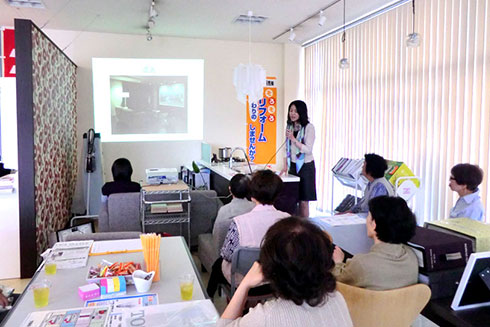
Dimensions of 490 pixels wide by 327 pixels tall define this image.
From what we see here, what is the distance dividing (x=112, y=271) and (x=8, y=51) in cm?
505

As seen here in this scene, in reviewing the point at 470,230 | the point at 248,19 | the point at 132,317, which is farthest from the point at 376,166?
the point at 248,19

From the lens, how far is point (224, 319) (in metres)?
1.20

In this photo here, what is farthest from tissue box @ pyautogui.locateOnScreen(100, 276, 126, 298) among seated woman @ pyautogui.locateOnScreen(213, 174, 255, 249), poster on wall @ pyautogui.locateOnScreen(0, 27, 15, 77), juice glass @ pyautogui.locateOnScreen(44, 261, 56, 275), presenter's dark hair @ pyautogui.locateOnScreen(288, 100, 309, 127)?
poster on wall @ pyautogui.locateOnScreen(0, 27, 15, 77)

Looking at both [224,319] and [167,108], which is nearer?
[224,319]

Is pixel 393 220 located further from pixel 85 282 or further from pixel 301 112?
pixel 301 112

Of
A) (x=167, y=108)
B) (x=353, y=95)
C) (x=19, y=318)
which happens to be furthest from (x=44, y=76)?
(x=353, y=95)

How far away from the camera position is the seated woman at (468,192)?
2.68 metres

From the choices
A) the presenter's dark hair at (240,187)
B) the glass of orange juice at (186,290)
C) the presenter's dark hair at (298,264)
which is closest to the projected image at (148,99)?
the presenter's dark hair at (240,187)

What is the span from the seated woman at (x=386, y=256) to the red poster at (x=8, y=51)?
5472 mm

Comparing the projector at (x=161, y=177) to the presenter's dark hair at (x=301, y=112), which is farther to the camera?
the presenter's dark hair at (x=301, y=112)

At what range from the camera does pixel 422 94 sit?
4.10 meters

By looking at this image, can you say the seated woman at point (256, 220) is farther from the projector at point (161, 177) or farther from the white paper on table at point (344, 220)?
the projector at point (161, 177)

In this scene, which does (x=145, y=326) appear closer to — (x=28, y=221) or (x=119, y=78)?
(x=28, y=221)

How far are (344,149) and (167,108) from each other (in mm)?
2758
